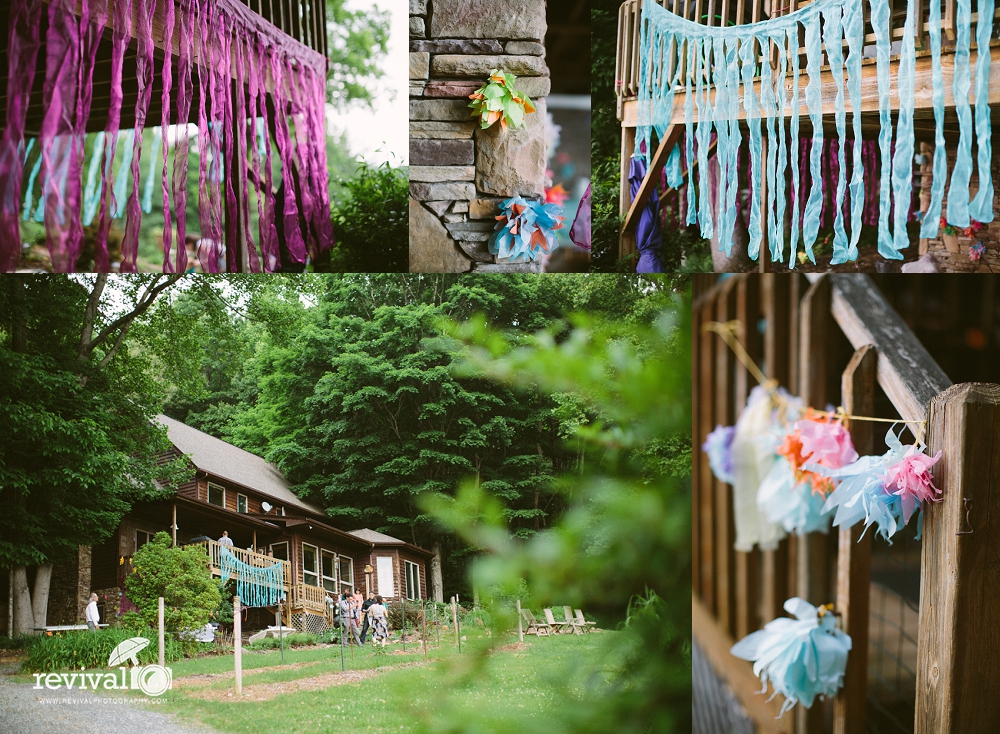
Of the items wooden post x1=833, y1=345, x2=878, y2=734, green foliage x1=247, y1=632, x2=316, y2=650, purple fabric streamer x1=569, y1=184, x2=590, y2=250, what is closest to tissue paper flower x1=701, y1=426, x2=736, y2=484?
wooden post x1=833, y1=345, x2=878, y2=734

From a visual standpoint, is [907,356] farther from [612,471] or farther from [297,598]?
[297,598]

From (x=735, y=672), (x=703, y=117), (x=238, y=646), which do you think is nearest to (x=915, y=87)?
(x=703, y=117)

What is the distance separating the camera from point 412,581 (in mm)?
2549

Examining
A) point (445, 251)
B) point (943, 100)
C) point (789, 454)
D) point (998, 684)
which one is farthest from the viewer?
point (445, 251)

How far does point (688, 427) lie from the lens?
2531 mm

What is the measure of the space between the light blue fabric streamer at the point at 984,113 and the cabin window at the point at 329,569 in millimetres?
2747

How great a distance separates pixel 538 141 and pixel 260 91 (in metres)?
1.36

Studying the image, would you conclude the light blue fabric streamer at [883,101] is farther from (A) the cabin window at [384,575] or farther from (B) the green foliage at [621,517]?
(A) the cabin window at [384,575]

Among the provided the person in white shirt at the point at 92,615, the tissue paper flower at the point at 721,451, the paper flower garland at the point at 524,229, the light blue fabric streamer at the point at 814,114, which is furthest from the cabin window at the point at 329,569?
the light blue fabric streamer at the point at 814,114

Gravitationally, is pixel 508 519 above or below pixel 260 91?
below

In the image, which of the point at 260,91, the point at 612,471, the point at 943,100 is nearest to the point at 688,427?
the point at 612,471

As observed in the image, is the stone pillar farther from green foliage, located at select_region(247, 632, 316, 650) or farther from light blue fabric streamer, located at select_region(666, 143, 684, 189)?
green foliage, located at select_region(247, 632, 316, 650)

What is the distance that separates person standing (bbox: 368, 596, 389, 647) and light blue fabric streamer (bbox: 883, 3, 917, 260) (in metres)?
2.40

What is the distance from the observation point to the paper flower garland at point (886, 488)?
197 centimetres
